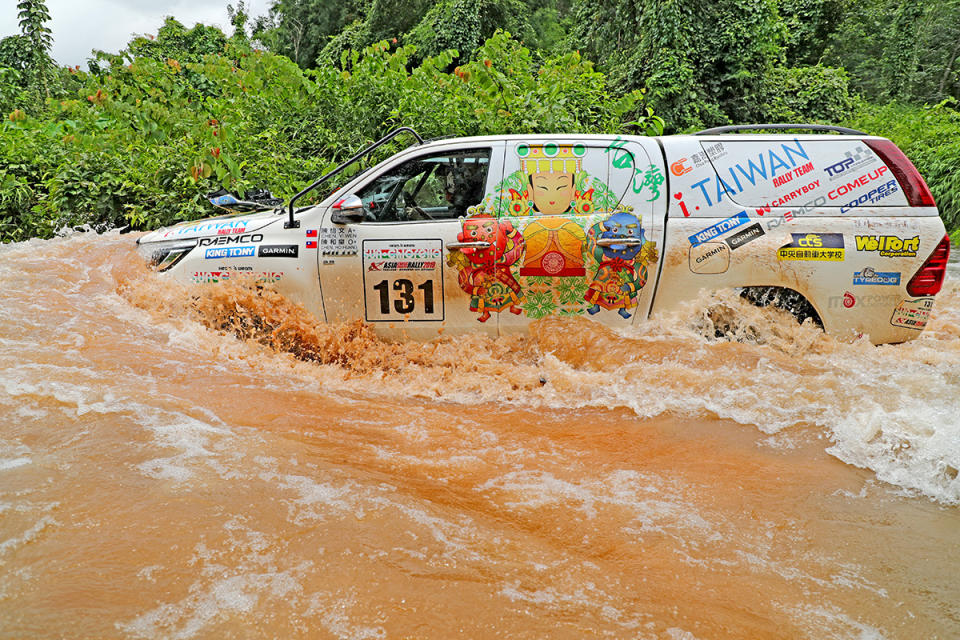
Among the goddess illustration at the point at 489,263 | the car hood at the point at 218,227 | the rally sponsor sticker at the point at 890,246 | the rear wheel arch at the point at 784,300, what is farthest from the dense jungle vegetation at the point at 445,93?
the rally sponsor sticker at the point at 890,246

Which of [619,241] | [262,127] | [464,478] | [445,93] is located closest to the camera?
[464,478]

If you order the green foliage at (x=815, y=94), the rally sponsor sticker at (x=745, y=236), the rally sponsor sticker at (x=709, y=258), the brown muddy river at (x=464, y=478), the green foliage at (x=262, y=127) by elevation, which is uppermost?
the green foliage at (x=815, y=94)

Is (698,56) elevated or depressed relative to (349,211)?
elevated

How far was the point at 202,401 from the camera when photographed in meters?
3.95

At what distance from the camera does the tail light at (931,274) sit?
4.49 m

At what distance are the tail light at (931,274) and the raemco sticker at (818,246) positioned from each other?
0.50 m

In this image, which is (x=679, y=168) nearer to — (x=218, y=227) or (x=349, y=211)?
(x=349, y=211)

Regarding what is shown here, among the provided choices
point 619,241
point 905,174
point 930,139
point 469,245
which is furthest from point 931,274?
point 930,139

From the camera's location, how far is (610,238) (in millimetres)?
4637

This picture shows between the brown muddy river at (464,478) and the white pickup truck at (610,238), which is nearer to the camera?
the brown muddy river at (464,478)

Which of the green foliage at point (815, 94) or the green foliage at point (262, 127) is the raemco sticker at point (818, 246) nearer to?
the green foliage at point (262, 127)

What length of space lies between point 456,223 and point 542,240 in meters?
0.60

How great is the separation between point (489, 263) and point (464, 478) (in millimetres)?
1866

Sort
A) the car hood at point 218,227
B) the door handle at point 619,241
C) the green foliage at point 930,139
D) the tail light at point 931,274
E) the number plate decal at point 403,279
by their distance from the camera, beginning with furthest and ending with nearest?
the green foliage at point 930,139, the car hood at point 218,227, the number plate decal at point 403,279, the door handle at point 619,241, the tail light at point 931,274
